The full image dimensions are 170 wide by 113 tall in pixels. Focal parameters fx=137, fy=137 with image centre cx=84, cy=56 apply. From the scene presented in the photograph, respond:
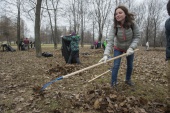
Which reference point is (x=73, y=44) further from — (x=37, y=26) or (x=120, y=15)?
(x=120, y=15)

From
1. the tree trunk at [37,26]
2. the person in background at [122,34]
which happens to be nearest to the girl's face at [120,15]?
the person in background at [122,34]

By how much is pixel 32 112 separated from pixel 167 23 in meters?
2.74

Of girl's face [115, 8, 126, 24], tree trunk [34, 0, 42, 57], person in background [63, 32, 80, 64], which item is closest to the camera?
girl's face [115, 8, 126, 24]

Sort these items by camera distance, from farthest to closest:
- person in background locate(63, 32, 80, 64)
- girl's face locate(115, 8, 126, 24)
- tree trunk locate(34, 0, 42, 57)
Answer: tree trunk locate(34, 0, 42, 57)
person in background locate(63, 32, 80, 64)
girl's face locate(115, 8, 126, 24)

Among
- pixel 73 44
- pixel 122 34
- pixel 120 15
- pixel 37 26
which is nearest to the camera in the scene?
pixel 120 15

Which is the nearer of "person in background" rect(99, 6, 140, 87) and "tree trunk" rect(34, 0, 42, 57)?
"person in background" rect(99, 6, 140, 87)

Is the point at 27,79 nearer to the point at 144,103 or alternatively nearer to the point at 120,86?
the point at 120,86

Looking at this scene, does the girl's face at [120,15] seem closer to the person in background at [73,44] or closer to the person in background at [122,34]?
the person in background at [122,34]

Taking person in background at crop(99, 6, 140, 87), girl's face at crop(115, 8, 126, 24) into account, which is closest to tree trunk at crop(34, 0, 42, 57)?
person in background at crop(99, 6, 140, 87)

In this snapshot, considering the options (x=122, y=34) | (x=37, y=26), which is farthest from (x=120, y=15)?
(x=37, y=26)

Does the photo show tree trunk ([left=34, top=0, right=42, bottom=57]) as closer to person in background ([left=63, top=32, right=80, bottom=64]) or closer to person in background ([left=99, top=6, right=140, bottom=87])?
person in background ([left=63, top=32, right=80, bottom=64])

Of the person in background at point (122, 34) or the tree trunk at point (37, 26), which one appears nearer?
the person in background at point (122, 34)

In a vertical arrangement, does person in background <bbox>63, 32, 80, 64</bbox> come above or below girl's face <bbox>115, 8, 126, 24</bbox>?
below

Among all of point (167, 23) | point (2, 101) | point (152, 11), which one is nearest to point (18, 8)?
point (2, 101)
